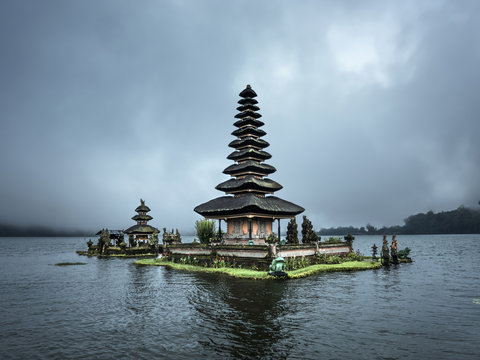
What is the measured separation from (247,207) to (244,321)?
19.1 m

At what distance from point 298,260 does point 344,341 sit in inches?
700

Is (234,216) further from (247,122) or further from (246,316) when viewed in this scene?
(246,316)


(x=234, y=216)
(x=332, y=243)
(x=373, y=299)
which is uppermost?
(x=234, y=216)

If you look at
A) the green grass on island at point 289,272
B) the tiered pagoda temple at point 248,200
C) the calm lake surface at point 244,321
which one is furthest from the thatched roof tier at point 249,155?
the calm lake surface at point 244,321

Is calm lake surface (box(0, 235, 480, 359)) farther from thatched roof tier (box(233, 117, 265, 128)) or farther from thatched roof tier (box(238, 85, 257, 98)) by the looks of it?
thatched roof tier (box(238, 85, 257, 98))

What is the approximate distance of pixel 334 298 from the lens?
15.9m

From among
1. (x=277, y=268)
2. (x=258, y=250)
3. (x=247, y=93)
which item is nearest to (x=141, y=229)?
(x=247, y=93)

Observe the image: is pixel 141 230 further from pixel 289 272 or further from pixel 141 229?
pixel 289 272

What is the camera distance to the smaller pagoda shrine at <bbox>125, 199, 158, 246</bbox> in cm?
6125

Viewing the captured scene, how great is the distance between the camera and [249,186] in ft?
111

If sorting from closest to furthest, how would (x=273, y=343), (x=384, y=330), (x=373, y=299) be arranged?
(x=273, y=343), (x=384, y=330), (x=373, y=299)

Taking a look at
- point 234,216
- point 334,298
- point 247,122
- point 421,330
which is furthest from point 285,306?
point 247,122

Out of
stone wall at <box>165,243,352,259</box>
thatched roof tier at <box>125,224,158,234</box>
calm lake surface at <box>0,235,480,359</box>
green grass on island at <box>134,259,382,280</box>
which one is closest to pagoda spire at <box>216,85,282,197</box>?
stone wall at <box>165,243,352,259</box>

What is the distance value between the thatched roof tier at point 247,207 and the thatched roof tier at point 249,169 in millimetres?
3665
